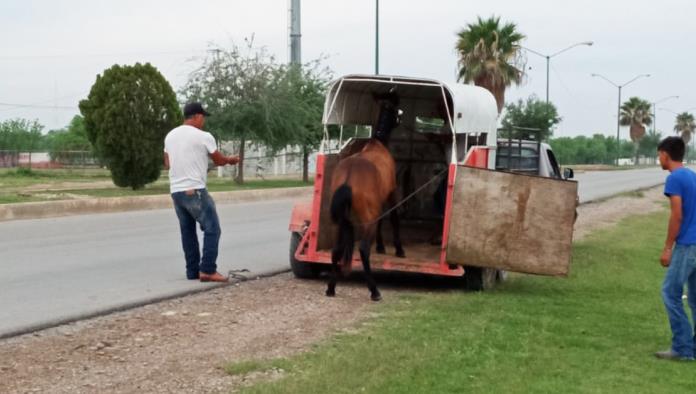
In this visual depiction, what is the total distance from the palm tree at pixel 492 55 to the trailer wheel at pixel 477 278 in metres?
32.6

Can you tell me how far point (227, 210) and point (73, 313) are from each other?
16.0 m

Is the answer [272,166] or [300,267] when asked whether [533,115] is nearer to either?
[272,166]

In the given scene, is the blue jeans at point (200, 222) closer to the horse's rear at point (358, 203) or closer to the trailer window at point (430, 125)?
the horse's rear at point (358, 203)

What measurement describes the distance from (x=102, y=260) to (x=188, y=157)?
11.1ft

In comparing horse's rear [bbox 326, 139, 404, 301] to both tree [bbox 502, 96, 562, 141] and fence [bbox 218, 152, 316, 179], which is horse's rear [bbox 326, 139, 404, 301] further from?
tree [bbox 502, 96, 562, 141]

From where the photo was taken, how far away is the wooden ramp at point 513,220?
1093 cm

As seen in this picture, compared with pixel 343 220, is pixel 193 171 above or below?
above

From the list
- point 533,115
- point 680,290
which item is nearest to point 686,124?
point 533,115

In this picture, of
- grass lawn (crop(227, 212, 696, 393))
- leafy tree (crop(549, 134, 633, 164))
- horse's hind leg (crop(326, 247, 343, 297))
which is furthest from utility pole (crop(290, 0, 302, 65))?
leafy tree (crop(549, 134, 633, 164))

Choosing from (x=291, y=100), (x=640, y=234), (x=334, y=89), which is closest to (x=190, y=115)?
(x=334, y=89)

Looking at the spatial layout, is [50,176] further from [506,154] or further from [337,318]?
[337,318]

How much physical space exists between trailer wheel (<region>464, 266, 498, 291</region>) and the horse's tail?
1639 millimetres

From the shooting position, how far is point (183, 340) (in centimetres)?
815

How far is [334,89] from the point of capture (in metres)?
12.2
